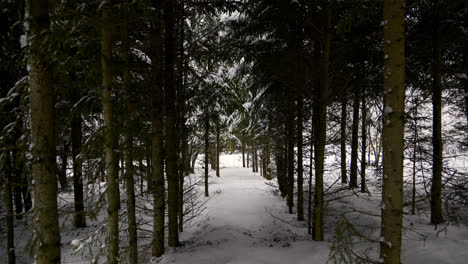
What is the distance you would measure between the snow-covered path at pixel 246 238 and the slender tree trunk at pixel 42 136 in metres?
3.70

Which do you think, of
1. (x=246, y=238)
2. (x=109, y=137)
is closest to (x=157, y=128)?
(x=109, y=137)

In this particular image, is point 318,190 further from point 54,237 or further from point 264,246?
point 54,237

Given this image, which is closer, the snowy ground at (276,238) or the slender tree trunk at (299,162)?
the snowy ground at (276,238)

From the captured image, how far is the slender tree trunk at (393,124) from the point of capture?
10.0ft

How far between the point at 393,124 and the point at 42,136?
4.35m

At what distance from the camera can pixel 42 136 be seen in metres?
2.89

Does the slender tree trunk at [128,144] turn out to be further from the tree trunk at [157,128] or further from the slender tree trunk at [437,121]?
the slender tree trunk at [437,121]

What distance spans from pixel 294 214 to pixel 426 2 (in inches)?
345

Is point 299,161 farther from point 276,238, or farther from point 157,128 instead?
point 157,128

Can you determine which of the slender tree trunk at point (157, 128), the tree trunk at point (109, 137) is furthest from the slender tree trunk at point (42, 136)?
the slender tree trunk at point (157, 128)

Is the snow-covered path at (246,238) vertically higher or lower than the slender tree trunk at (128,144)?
lower

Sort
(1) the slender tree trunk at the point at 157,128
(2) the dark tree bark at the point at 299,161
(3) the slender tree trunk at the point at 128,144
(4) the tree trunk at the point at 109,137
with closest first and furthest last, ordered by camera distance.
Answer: (4) the tree trunk at the point at 109,137, (3) the slender tree trunk at the point at 128,144, (1) the slender tree trunk at the point at 157,128, (2) the dark tree bark at the point at 299,161

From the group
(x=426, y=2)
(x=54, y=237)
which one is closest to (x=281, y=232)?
(x=54, y=237)

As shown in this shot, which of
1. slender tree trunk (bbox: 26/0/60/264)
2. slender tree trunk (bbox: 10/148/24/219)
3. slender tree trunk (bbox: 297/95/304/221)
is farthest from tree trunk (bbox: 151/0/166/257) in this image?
slender tree trunk (bbox: 297/95/304/221)
